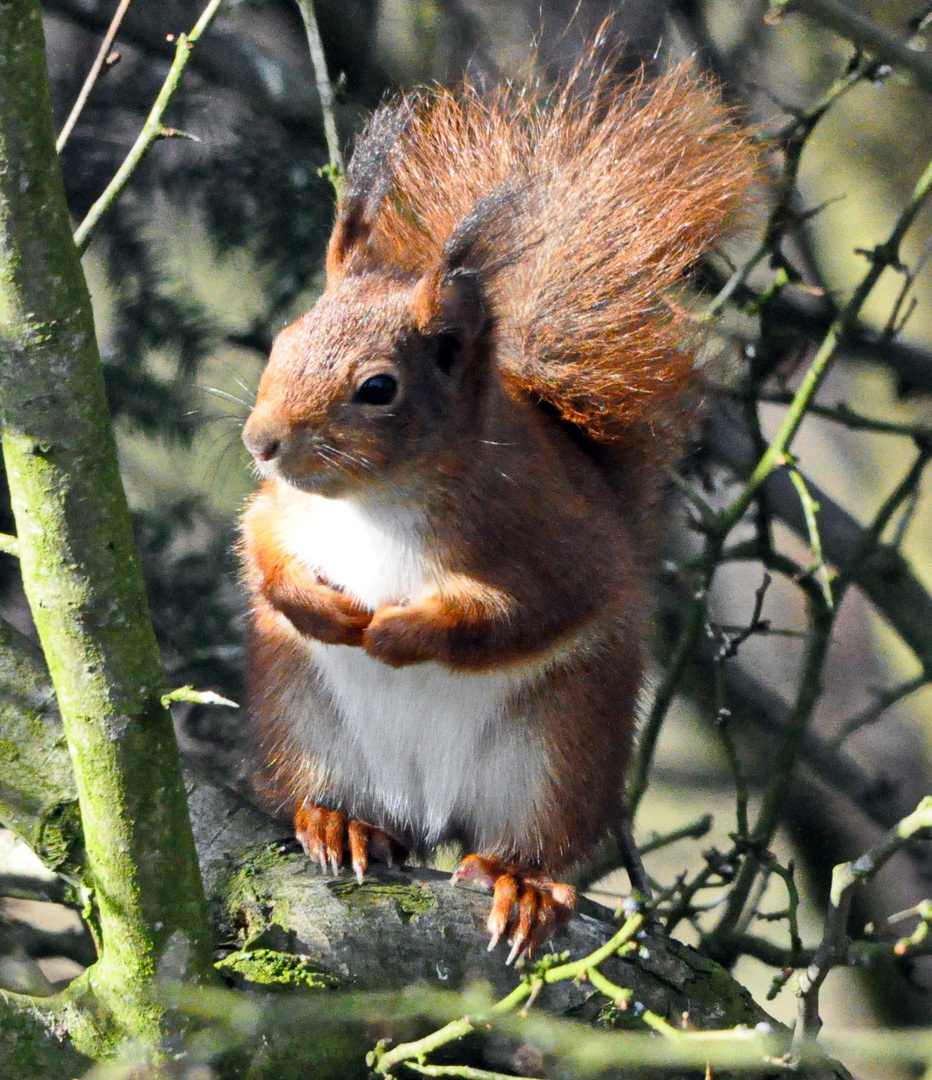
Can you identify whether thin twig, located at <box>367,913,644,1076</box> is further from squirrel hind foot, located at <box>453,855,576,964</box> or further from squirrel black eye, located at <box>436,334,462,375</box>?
squirrel black eye, located at <box>436,334,462,375</box>

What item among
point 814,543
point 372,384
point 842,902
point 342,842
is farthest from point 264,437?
point 814,543

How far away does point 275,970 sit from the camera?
133 cm

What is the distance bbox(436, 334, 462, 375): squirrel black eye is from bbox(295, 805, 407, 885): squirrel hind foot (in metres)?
0.55

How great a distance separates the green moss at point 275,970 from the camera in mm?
1312

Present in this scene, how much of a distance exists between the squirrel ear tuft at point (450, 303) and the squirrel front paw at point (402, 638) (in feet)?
1.07

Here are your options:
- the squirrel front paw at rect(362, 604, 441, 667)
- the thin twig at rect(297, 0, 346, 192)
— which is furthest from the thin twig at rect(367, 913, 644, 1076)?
the thin twig at rect(297, 0, 346, 192)

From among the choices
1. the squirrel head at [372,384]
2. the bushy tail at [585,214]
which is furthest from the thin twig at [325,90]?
the squirrel head at [372,384]

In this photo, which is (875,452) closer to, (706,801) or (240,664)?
(706,801)

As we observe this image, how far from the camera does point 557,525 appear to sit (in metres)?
1.68

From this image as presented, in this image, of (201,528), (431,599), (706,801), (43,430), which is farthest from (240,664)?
(706,801)

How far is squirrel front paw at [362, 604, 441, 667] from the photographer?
1.58m

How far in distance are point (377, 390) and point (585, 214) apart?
51 cm

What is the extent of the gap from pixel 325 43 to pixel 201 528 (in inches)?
36.6

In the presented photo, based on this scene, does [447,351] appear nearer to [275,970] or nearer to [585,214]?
[585,214]
